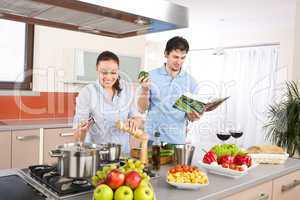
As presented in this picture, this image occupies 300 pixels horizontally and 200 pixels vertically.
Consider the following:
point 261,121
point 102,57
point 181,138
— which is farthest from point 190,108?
point 261,121

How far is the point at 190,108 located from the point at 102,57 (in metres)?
0.90

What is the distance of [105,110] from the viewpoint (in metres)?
2.36

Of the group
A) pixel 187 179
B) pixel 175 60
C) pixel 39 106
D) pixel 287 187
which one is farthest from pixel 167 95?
pixel 39 106

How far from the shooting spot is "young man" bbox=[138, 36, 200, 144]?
7.92ft

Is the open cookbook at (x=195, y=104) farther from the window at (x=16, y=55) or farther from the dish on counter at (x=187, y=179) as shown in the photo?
the window at (x=16, y=55)

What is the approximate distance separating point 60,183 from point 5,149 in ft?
6.01

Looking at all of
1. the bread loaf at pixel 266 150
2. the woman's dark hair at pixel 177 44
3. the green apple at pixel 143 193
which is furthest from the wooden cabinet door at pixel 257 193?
the woman's dark hair at pixel 177 44

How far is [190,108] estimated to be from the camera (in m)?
2.07

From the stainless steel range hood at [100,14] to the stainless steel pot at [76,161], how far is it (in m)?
0.58

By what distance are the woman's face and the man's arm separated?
25 cm

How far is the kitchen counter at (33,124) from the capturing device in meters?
2.79

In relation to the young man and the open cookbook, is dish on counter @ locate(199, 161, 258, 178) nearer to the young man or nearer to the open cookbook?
the open cookbook

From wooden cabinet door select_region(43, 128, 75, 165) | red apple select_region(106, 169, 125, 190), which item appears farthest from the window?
red apple select_region(106, 169, 125, 190)

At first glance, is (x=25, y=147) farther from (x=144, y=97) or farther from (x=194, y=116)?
(x=194, y=116)
